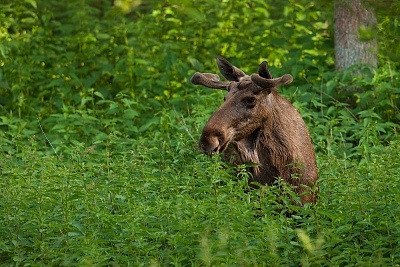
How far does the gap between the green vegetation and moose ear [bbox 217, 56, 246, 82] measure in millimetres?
523

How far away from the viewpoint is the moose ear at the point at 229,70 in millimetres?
9945

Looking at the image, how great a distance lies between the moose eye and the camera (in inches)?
371

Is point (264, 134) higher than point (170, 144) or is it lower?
higher

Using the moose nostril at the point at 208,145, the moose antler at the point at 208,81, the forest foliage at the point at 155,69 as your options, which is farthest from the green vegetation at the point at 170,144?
the moose antler at the point at 208,81

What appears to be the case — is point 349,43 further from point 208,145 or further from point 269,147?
point 208,145

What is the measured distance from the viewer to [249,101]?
9.44 metres

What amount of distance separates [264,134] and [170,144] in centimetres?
169

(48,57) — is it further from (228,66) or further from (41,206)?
(41,206)

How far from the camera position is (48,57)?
1482cm

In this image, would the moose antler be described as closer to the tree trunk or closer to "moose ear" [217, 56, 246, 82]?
"moose ear" [217, 56, 246, 82]

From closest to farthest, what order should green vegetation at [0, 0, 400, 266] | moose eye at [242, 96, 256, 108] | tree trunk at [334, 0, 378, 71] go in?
green vegetation at [0, 0, 400, 266] < moose eye at [242, 96, 256, 108] < tree trunk at [334, 0, 378, 71]

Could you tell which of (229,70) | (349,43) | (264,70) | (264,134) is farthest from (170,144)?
(349,43)

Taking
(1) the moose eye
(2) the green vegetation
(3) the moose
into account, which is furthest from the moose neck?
(2) the green vegetation

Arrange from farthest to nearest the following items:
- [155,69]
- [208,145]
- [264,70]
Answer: [155,69] → [264,70] → [208,145]
